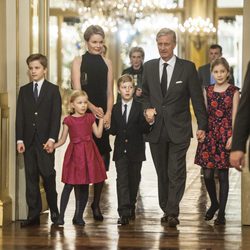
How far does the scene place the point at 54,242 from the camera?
6523 millimetres

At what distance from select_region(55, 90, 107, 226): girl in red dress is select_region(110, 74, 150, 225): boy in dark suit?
A: 0.20m

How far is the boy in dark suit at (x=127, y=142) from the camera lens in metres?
7.52

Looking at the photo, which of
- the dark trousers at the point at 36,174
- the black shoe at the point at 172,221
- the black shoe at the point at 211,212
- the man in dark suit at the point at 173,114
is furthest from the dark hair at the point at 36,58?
the black shoe at the point at 211,212

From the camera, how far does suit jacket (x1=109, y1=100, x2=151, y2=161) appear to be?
7.54m

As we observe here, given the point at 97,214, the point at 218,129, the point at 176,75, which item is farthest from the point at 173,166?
the point at 97,214

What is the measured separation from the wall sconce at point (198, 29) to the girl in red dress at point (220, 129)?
17.8 meters

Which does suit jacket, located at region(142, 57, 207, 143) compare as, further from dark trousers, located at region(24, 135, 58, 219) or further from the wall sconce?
the wall sconce

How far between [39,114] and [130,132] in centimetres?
83

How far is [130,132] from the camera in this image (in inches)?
299

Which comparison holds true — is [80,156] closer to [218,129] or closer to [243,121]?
[218,129]

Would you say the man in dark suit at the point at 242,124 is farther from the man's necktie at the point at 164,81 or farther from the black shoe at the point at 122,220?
the black shoe at the point at 122,220

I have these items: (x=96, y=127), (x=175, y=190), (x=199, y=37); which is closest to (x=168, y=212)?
(x=175, y=190)

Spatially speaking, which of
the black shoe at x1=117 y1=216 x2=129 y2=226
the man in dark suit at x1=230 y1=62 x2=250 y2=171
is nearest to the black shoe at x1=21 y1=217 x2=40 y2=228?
the black shoe at x1=117 y1=216 x2=129 y2=226

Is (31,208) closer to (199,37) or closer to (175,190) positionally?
(175,190)
